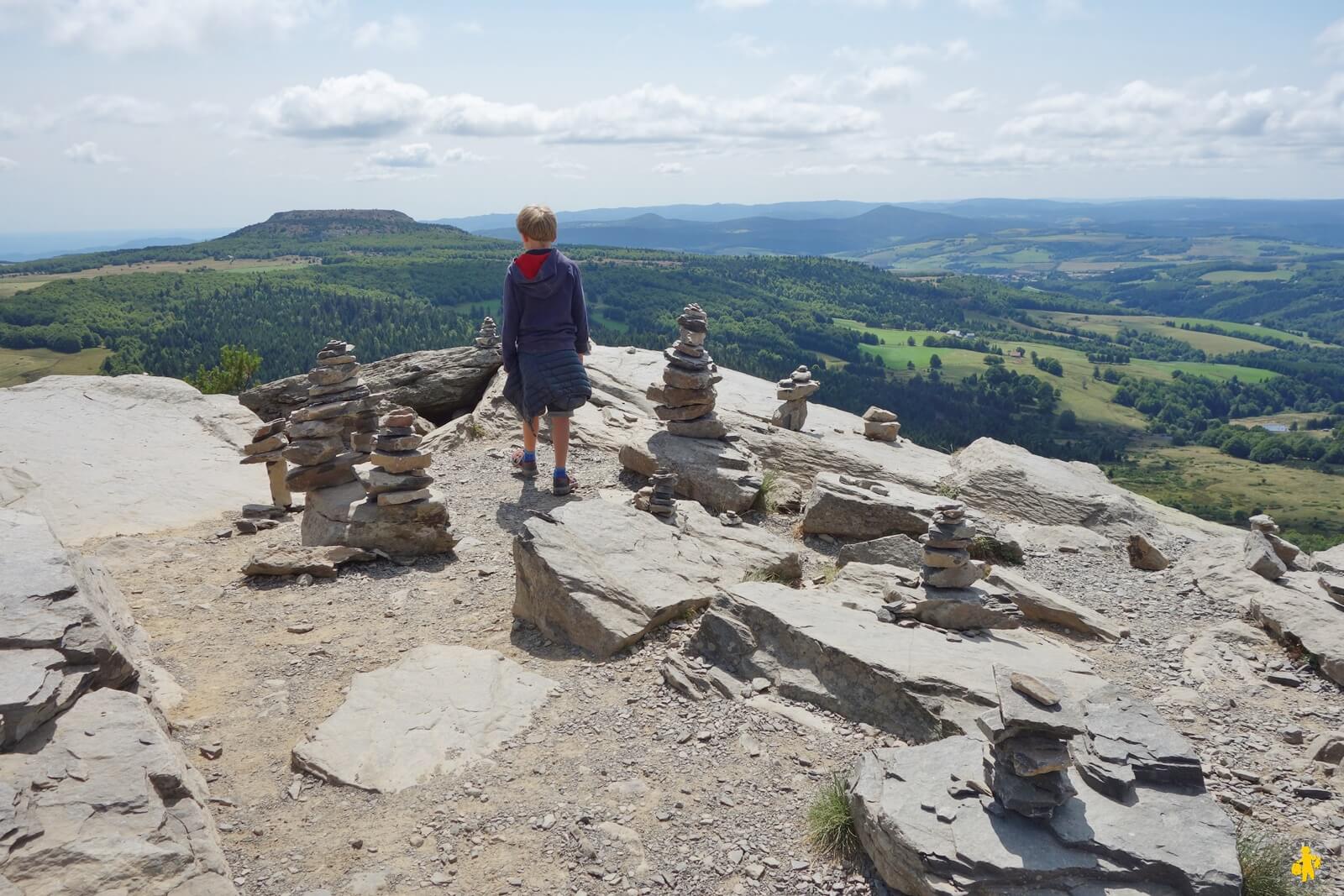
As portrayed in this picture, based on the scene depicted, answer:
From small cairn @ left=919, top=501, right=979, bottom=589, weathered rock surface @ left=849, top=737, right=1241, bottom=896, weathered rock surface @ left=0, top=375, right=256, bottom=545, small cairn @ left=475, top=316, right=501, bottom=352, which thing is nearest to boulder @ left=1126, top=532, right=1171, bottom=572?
small cairn @ left=919, top=501, right=979, bottom=589

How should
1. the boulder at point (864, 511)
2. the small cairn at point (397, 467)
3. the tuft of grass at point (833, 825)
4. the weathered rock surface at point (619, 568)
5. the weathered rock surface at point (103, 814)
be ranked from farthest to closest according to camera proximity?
the boulder at point (864, 511), the small cairn at point (397, 467), the weathered rock surface at point (619, 568), the tuft of grass at point (833, 825), the weathered rock surface at point (103, 814)

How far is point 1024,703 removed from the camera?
5910 mm

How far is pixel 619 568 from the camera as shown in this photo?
10.3m

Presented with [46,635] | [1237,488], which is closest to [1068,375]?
[1237,488]

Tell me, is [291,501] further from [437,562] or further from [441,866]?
[441,866]

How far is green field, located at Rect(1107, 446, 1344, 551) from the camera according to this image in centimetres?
10694

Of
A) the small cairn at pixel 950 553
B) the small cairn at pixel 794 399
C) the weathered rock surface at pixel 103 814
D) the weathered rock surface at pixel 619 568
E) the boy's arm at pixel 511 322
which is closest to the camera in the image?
the weathered rock surface at pixel 103 814

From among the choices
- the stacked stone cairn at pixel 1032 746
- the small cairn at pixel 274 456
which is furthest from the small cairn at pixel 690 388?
the stacked stone cairn at pixel 1032 746

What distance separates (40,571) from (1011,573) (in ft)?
39.3

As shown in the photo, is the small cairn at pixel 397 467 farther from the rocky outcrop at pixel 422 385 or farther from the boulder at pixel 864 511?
the rocky outcrop at pixel 422 385

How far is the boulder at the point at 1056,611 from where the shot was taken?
1087 cm

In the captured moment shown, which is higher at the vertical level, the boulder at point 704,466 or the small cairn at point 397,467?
the small cairn at point 397,467

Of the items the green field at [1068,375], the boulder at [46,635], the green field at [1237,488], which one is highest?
the boulder at [46,635]

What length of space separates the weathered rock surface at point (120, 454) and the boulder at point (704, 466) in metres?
8.53
